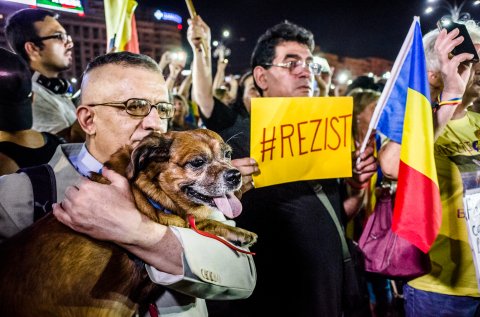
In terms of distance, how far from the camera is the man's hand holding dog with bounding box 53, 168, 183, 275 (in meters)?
1.43

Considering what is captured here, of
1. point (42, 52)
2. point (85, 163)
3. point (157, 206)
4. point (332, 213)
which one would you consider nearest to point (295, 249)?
point (332, 213)

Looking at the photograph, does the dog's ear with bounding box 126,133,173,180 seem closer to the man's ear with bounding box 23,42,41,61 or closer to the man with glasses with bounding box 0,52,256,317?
the man with glasses with bounding box 0,52,256,317

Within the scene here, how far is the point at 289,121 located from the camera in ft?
7.17

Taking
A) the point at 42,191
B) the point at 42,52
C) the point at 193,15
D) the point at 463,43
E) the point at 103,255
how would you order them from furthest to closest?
the point at 42,52 < the point at 193,15 < the point at 463,43 < the point at 42,191 < the point at 103,255

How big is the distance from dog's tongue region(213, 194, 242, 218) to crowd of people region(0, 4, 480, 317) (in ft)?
0.51

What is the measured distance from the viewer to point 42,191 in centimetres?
172

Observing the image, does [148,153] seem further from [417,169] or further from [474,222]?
[474,222]

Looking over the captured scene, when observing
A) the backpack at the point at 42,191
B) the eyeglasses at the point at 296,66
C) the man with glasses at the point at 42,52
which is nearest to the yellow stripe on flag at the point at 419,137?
the eyeglasses at the point at 296,66

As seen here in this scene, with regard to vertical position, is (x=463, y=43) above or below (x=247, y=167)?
above

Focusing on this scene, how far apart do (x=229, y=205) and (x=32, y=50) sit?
11.3ft

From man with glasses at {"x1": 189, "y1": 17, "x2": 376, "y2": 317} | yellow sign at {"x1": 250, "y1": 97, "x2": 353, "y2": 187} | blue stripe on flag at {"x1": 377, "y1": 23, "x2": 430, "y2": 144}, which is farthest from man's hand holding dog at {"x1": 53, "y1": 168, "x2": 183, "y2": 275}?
blue stripe on flag at {"x1": 377, "y1": 23, "x2": 430, "y2": 144}

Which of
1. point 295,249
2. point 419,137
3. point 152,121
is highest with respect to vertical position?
point 152,121

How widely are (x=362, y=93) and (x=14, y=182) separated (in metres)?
4.53

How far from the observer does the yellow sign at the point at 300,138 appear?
212cm
